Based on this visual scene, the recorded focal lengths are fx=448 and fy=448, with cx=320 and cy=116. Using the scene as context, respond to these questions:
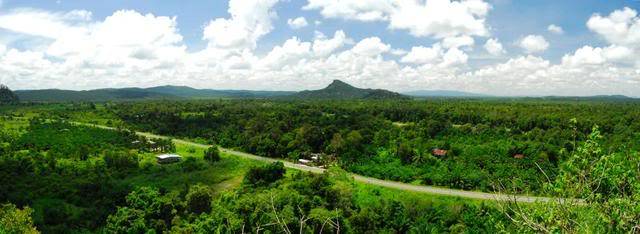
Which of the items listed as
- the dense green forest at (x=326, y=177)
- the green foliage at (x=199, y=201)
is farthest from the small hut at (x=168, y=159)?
the green foliage at (x=199, y=201)

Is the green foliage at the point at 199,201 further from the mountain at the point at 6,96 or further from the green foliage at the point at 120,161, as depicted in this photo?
the mountain at the point at 6,96

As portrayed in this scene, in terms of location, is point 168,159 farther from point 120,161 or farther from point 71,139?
point 71,139

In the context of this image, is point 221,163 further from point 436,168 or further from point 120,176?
point 436,168

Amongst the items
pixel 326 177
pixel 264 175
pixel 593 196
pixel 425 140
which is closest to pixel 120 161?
pixel 264 175

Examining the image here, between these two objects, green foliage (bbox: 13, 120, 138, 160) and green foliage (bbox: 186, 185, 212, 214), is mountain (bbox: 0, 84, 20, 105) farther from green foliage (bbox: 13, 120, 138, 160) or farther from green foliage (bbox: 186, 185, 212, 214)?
green foliage (bbox: 186, 185, 212, 214)

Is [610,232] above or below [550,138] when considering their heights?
above

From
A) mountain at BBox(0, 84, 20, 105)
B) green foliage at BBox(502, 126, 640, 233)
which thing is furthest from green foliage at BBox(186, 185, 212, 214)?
mountain at BBox(0, 84, 20, 105)

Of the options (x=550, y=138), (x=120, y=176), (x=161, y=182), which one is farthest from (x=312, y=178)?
(x=550, y=138)
